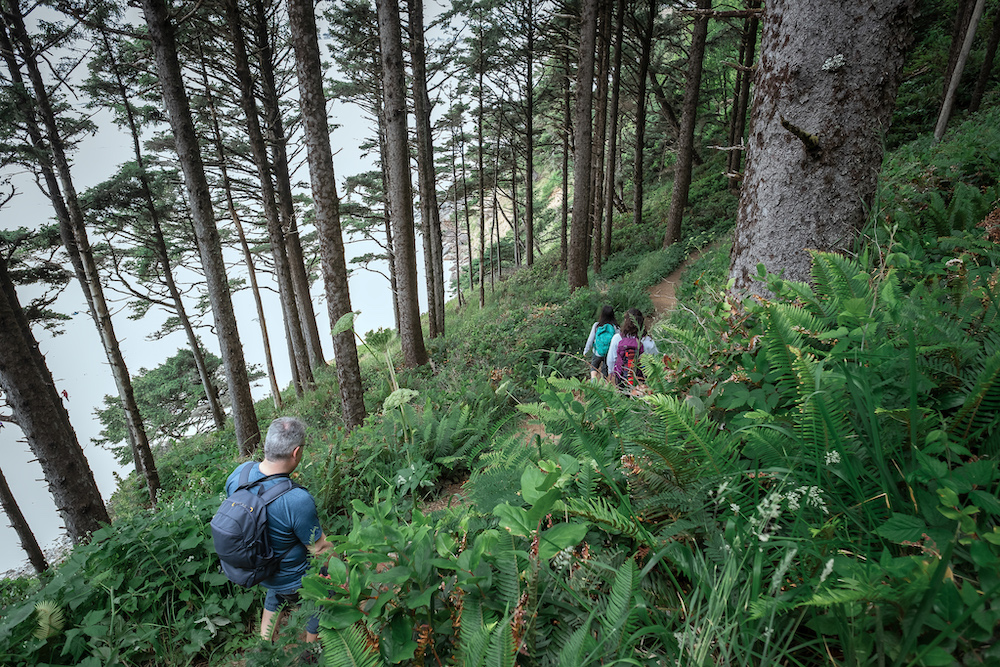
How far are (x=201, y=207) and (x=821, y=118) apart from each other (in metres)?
8.76

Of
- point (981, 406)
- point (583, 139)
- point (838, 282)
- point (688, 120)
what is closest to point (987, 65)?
point (688, 120)

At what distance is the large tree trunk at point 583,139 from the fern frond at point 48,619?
11.1 meters

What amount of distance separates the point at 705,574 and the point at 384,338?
341cm

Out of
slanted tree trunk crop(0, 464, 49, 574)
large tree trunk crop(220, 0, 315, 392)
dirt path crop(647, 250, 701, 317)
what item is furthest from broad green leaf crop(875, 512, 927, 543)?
large tree trunk crop(220, 0, 315, 392)

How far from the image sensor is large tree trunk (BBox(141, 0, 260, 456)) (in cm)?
670

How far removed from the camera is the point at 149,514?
4.58 meters

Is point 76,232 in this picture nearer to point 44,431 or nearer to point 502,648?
point 44,431

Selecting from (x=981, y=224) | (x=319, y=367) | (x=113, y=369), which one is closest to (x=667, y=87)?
(x=319, y=367)

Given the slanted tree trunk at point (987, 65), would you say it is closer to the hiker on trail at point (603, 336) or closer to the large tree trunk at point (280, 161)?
the hiker on trail at point (603, 336)

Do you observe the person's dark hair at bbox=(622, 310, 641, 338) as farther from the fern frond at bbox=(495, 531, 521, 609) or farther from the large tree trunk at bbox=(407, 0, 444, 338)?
the large tree trunk at bbox=(407, 0, 444, 338)

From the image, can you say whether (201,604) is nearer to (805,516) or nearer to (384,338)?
(384,338)

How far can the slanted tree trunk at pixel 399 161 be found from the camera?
8.11 metres

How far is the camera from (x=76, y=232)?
973cm

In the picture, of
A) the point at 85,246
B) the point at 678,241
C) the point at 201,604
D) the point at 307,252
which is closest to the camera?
the point at 201,604
